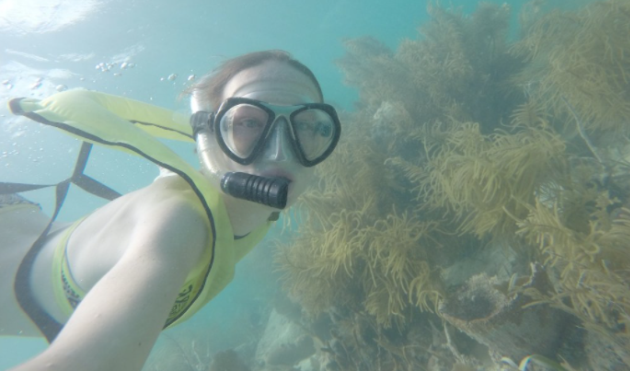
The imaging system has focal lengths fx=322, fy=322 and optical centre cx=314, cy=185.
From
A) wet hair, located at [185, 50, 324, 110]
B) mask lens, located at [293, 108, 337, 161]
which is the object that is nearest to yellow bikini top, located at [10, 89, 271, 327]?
wet hair, located at [185, 50, 324, 110]

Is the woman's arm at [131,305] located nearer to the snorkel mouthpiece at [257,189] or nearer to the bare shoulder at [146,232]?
the bare shoulder at [146,232]

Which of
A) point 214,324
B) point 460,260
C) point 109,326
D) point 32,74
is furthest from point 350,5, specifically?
point 109,326

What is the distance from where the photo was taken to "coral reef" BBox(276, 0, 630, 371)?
262cm

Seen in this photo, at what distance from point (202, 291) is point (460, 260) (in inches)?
162

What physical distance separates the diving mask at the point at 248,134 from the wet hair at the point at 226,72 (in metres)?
0.21

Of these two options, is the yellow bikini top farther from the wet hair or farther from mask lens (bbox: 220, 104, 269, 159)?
the wet hair

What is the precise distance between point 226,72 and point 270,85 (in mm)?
375

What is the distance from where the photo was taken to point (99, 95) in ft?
9.20

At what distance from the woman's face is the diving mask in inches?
1.5

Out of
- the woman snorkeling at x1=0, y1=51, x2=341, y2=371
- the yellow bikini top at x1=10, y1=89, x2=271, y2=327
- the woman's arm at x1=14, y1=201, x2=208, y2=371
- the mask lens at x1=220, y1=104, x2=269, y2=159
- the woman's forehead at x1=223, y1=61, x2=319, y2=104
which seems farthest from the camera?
the woman's forehead at x1=223, y1=61, x2=319, y2=104

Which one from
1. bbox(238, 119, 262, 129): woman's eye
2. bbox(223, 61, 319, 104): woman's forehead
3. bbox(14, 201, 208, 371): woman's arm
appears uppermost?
bbox(223, 61, 319, 104): woman's forehead

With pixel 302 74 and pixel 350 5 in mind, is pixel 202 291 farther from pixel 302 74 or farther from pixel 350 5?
pixel 350 5

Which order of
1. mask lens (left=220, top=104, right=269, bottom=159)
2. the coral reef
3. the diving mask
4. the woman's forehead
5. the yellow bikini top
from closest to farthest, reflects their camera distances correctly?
the yellow bikini top < the diving mask < mask lens (left=220, top=104, right=269, bottom=159) < the woman's forehead < the coral reef

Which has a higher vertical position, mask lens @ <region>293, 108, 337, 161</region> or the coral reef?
mask lens @ <region>293, 108, 337, 161</region>
